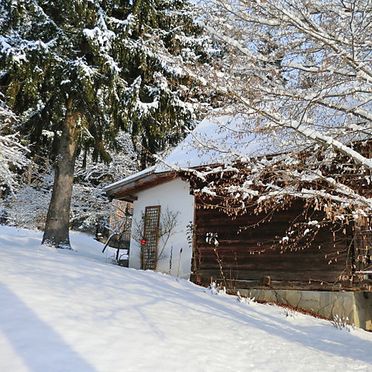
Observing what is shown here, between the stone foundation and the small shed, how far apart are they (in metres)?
0.02

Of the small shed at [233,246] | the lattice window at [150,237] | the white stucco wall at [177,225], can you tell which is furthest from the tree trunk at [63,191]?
the lattice window at [150,237]

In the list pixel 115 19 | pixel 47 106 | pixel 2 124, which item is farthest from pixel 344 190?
pixel 2 124

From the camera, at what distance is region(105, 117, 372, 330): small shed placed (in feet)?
29.1

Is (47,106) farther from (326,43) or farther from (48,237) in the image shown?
(326,43)

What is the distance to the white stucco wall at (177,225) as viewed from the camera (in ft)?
38.7

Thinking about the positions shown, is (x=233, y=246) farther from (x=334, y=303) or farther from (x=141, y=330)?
(x=141, y=330)

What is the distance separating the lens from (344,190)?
5.22m

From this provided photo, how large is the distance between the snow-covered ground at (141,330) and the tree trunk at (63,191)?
3.97 m

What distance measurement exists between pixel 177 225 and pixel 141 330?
6.89m

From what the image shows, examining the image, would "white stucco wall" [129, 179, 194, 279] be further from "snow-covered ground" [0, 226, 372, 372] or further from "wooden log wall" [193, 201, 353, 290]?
"snow-covered ground" [0, 226, 372, 372]

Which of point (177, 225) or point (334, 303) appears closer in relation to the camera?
point (334, 303)

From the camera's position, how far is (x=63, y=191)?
517 inches

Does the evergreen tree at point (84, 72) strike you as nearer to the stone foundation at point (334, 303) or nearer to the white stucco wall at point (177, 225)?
the white stucco wall at point (177, 225)

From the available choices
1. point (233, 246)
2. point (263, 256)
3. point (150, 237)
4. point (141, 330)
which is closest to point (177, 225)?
point (150, 237)
